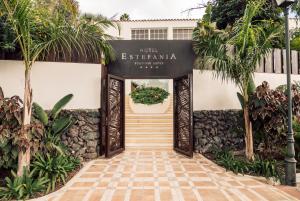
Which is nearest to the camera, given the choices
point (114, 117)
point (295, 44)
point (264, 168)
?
point (264, 168)

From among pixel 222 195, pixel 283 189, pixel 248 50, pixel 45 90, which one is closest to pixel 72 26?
pixel 45 90

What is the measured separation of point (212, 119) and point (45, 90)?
5.13 meters

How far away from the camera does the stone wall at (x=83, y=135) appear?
589 cm

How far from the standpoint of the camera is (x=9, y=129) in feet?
13.5

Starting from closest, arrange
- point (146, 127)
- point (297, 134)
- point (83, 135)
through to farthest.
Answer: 1. point (297, 134)
2. point (83, 135)
3. point (146, 127)

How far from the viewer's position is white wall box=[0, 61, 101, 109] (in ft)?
18.4

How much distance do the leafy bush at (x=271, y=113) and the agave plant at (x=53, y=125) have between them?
15.6ft

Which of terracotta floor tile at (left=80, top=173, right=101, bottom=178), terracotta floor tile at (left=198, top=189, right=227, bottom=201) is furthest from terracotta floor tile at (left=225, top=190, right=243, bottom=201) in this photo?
terracotta floor tile at (left=80, top=173, right=101, bottom=178)

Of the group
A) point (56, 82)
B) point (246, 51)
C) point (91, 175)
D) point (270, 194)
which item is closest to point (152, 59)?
point (246, 51)

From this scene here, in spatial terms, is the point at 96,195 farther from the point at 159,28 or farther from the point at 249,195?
the point at 159,28

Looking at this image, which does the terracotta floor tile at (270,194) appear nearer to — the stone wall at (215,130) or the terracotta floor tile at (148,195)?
the terracotta floor tile at (148,195)

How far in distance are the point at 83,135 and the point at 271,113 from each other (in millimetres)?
4995

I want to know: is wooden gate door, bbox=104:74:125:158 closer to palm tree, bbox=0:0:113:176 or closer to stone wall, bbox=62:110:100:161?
stone wall, bbox=62:110:100:161

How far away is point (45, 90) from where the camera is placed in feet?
19.2
